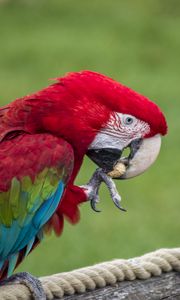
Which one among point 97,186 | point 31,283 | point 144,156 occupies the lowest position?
point 31,283

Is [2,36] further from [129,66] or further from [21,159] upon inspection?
[21,159]

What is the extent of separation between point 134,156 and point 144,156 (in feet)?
0.07

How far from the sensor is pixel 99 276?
2.08 metres

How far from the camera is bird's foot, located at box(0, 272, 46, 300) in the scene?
202cm

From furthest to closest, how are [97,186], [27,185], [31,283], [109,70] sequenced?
[109,70] → [97,186] → [27,185] → [31,283]

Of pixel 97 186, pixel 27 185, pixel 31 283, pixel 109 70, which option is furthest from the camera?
pixel 109 70

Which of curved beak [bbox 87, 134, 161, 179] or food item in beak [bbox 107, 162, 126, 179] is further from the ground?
curved beak [bbox 87, 134, 161, 179]

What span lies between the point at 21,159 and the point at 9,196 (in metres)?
0.08

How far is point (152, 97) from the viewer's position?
5.96m

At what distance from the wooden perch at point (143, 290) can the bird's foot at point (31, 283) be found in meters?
0.07

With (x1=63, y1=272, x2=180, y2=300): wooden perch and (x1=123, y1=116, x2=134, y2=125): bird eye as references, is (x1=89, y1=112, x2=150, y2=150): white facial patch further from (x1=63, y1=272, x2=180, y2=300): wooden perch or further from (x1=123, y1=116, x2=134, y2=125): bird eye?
(x1=63, y1=272, x2=180, y2=300): wooden perch

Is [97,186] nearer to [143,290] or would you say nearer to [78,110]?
[78,110]

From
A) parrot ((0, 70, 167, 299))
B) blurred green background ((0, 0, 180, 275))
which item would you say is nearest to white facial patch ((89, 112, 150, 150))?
parrot ((0, 70, 167, 299))

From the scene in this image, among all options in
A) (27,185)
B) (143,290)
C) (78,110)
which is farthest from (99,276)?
(78,110)
